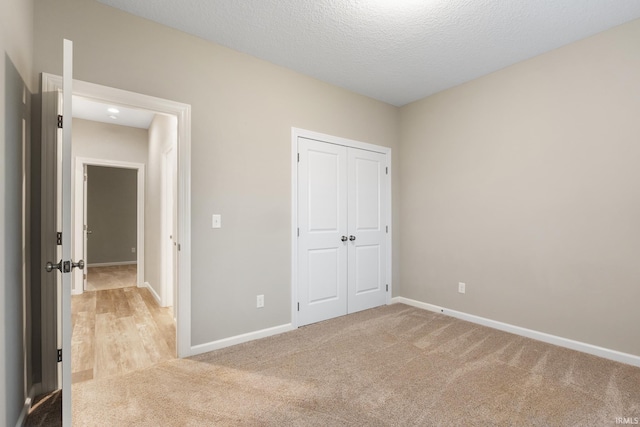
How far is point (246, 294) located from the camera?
2867mm

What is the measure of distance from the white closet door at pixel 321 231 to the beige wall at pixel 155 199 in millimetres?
1774

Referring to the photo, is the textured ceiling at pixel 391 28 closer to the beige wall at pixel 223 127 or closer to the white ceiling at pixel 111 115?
the beige wall at pixel 223 127

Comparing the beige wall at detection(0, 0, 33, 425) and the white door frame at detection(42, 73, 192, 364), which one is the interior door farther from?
the white door frame at detection(42, 73, 192, 364)

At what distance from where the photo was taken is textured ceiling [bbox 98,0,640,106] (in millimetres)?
2201

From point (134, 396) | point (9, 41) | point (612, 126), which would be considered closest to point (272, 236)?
point (134, 396)

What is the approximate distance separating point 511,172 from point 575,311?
1390mm

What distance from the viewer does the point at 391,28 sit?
2461 mm

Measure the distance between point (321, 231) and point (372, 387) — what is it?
67.8 inches

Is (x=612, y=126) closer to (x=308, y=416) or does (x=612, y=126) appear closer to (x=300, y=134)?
(x=300, y=134)

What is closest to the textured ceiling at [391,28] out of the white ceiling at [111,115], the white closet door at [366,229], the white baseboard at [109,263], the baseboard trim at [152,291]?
the white closet door at [366,229]

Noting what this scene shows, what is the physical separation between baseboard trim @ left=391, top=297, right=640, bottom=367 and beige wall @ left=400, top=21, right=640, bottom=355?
47mm

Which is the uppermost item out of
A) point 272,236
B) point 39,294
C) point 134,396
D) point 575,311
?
point 272,236

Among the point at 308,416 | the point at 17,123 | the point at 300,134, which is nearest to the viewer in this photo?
the point at 17,123

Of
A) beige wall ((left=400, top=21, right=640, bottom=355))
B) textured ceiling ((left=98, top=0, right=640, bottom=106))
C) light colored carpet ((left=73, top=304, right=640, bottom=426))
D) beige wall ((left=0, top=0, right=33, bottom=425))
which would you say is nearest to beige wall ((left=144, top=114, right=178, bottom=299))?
textured ceiling ((left=98, top=0, right=640, bottom=106))
